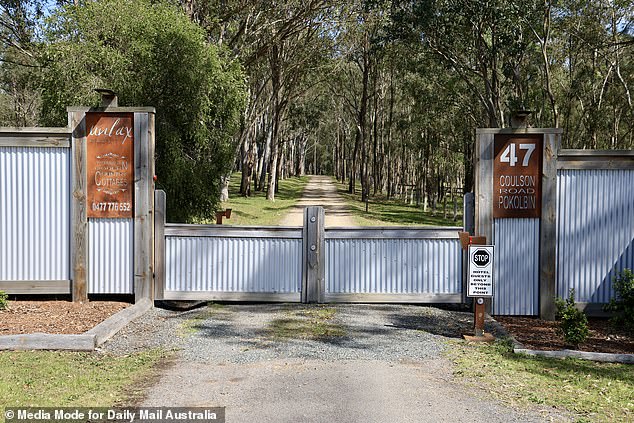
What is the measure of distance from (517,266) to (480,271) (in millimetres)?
2040

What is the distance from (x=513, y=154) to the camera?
1163 cm

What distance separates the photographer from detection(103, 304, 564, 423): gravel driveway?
6.44 metres

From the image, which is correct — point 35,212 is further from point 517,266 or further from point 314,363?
point 517,266

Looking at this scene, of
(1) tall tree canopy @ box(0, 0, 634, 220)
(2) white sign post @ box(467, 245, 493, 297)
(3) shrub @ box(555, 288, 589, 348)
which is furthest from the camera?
(1) tall tree canopy @ box(0, 0, 634, 220)

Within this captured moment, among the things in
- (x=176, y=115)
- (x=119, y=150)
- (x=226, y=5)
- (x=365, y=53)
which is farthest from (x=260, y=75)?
(x=119, y=150)

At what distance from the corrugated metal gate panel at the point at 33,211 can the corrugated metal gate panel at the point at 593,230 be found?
8486 millimetres

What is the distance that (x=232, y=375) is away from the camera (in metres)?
7.57

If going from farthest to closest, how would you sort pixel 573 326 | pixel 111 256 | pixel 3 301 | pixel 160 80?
pixel 160 80 → pixel 111 256 → pixel 3 301 → pixel 573 326

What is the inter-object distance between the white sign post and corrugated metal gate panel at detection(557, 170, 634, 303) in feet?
7.97

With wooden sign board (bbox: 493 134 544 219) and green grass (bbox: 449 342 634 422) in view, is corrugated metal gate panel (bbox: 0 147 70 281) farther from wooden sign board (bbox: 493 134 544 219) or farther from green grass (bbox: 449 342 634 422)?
wooden sign board (bbox: 493 134 544 219)

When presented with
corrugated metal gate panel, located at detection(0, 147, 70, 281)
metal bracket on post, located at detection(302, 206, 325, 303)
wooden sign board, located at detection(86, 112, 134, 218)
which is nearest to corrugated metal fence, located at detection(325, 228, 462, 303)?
metal bracket on post, located at detection(302, 206, 325, 303)

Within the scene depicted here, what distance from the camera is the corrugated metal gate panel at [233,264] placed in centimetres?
1182

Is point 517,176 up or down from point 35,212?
up

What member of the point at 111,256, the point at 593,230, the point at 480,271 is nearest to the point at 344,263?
the point at 480,271
